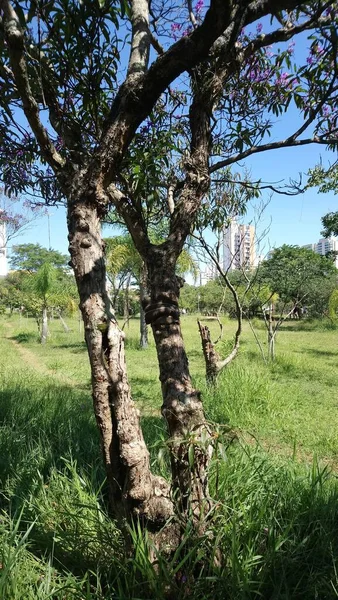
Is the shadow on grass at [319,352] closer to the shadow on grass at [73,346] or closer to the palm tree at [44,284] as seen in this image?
the shadow on grass at [73,346]

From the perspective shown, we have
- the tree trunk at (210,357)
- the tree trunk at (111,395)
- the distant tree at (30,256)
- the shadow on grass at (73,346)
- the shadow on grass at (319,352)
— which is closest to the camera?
the tree trunk at (111,395)

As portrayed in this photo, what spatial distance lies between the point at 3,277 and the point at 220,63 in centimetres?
4780

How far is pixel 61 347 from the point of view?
51.1 ft

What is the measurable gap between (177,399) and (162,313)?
48cm

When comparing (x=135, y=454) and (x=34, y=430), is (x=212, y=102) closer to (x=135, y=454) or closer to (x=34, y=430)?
(x=135, y=454)

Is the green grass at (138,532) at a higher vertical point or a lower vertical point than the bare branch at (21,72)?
lower

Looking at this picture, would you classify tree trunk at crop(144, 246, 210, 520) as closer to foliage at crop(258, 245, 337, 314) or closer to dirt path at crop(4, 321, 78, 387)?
dirt path at crop(4, 321, 78, 387)

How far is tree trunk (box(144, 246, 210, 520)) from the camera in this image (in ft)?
5.24

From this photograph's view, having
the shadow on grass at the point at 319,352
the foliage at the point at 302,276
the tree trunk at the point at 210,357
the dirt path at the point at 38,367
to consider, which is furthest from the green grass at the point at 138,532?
the foliage at the point at 302,276

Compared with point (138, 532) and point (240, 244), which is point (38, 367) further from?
point (138, 532)

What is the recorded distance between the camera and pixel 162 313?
2076 mm

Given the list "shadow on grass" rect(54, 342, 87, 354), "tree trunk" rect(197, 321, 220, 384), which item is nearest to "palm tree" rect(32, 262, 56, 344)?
"shadow on grass" rect(54, 342, 87, 354)

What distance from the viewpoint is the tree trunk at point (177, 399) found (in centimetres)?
160

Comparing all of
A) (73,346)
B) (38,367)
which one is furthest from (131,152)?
(73,346)
